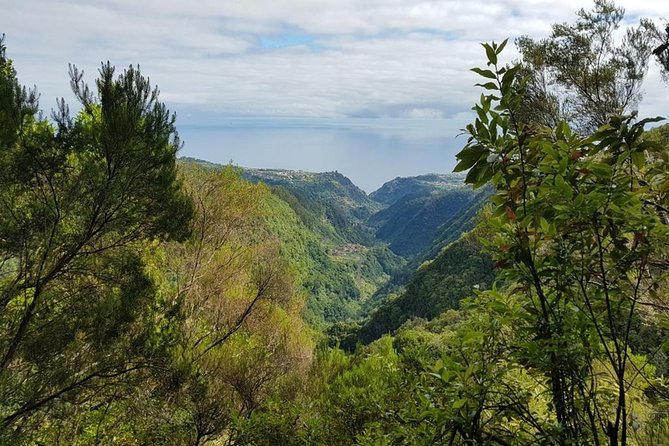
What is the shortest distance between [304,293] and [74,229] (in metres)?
9.29

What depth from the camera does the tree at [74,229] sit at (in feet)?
15.4

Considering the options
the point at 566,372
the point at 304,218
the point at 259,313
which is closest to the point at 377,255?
the point at 304,218

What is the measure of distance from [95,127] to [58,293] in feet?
7.42

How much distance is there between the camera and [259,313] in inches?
448

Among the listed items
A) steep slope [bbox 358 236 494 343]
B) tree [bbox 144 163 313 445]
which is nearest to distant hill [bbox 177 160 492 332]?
steep slope [bbox 358 236 494 343]

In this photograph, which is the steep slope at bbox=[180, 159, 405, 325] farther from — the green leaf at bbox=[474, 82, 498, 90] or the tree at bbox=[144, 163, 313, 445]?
the green leaf at bbox=[474, 82, 498, 90]

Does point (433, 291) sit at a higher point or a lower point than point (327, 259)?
higher

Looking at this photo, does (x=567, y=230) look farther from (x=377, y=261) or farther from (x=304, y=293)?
(x=377, y=261)

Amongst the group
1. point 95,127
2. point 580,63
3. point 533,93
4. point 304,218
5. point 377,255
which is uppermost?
point 580,63

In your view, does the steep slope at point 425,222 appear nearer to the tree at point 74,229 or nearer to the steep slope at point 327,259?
the steep slope at point 327,259

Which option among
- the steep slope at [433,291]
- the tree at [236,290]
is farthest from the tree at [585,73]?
the steep slope at [433,291]

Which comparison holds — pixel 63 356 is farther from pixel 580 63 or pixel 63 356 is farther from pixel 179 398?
pixel 580 63

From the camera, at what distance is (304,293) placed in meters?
13.8

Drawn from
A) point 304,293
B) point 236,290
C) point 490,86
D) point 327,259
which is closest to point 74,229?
point 490,86
